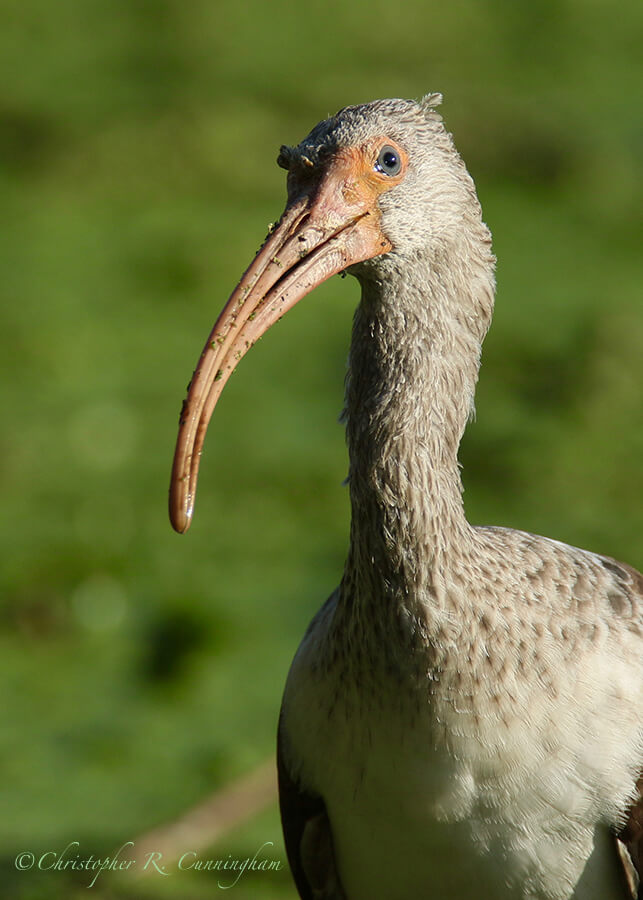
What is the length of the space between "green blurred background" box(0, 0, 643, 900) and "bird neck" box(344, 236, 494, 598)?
2.69 meters

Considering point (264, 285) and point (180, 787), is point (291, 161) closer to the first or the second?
point (264, 285)

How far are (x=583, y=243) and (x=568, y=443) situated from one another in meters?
2.39

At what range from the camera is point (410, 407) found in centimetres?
283

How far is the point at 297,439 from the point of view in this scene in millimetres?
7762

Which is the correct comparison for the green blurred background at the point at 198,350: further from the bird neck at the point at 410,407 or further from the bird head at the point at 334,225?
the bird head at the point at 334,225

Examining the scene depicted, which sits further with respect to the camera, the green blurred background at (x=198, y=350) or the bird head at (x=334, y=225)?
the green blurred background at (x=198, y=350)

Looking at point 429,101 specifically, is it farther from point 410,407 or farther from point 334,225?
point 410,407

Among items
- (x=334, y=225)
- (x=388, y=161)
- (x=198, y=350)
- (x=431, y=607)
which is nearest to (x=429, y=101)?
(x=388, y=161)

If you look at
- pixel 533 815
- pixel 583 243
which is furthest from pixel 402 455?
pixel 583 243

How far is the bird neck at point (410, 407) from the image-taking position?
9.19ft

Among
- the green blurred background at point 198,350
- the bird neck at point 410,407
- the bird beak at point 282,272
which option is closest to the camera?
the bird beak at point 282,272

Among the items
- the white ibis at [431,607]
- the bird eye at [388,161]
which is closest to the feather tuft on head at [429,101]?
the white ibis at [431,607]

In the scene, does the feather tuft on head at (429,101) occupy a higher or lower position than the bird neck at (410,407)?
higher

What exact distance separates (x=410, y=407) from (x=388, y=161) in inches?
19.4
